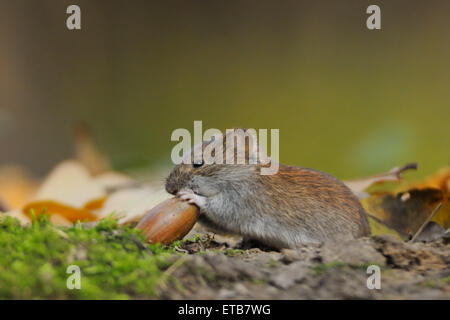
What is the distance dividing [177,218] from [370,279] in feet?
2.11

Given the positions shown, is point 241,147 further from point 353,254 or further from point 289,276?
point 289,276

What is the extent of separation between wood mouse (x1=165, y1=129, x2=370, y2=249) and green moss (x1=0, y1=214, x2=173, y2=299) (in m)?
0.66

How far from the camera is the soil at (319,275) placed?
1059mm

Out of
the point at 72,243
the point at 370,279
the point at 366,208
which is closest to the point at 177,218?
the point at 72,243

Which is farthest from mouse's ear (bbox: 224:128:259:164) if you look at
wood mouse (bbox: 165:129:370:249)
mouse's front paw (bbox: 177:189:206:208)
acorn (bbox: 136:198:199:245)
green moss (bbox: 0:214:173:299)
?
green moss (bbox: 0:214:173:299)

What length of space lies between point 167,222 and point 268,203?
485 millimetres

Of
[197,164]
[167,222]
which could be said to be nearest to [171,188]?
[197,164]

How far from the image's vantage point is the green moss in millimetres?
958

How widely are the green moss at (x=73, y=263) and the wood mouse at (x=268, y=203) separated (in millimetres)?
661

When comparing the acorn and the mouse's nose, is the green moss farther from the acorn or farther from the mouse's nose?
the mouse's nose

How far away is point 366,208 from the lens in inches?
90.4

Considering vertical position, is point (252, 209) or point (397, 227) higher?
point (252, 209)

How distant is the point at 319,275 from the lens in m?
1.16
